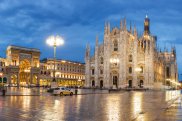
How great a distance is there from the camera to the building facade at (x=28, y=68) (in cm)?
9938

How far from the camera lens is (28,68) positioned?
104m

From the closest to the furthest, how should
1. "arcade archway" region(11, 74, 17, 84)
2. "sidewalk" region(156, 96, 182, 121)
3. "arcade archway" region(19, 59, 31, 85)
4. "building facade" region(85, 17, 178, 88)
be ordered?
"sidewalk" region(156, 96, 182, 121)
"building facade" region(85, 17, 178, 88)
"arcade archway" region(11, 74, 17, 84)
"arcade archway" region(19, 59, 31, 85)

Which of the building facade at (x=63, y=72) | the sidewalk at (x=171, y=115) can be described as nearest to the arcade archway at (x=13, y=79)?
the building facade at (x=63, y=72)

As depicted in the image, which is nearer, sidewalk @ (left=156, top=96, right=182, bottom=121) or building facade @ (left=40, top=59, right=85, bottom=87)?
sidewalk @ (left=156, top=96, right=182, bottom=121)

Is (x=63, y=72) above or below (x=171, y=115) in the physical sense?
above

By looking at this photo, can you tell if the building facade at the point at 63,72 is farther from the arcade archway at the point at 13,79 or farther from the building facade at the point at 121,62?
the building facade at the point at 121,62

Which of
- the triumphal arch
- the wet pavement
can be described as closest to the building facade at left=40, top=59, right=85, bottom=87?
the triumphal arch

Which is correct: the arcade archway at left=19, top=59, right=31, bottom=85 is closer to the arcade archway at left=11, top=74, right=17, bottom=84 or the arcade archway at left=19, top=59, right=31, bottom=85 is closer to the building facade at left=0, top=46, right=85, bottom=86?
the building facade at left=0, top=46, right=85, bottom=86

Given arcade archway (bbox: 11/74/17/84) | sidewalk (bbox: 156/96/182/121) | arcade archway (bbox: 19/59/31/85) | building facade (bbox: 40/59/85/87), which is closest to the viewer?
sidewalk (bbox: 156/96/182/121)

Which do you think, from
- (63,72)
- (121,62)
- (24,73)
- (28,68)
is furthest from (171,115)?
(63,72)

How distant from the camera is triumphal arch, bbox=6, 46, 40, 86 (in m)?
99.4

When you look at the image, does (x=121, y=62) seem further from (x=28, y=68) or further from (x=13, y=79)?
(x=13, y=79)

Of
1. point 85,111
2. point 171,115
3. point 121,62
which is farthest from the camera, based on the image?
point 121,62

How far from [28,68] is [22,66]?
243 cm
